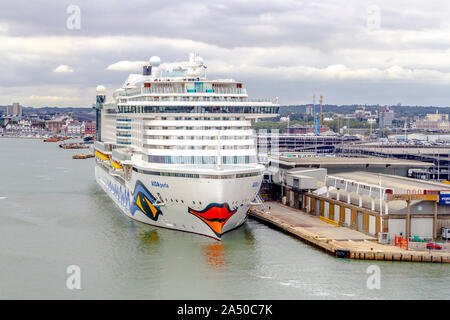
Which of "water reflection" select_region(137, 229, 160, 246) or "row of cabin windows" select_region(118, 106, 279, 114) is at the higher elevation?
"row of cabin windows" select_region(118, 106, 279, 114)

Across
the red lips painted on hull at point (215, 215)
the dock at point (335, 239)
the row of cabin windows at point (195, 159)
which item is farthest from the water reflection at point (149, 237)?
the dock at point (335, 239)

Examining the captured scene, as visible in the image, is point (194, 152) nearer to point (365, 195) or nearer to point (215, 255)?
point (215, 255)

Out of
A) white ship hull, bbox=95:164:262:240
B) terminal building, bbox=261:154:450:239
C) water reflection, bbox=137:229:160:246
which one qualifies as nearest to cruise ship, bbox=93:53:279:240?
white ship hull, bbox=95:164:262:240

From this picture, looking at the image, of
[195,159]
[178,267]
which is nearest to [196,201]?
[195,159]

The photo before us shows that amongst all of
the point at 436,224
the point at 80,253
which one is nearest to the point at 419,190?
the point at 436,224

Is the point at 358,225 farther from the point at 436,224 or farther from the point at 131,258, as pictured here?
the point at 131,258

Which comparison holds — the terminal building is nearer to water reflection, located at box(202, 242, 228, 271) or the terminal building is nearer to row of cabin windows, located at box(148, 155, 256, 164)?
row of cabin windows, located at box(148, 155, 256, 164)

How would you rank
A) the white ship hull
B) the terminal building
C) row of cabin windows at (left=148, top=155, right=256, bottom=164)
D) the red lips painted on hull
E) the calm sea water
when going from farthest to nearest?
1. the terminal building
2. row of cabin windows at (left=148, top=155, right=256, bottom=164)
3. the red lips painted on hull
4. the white ship hull
5. the calm sea water

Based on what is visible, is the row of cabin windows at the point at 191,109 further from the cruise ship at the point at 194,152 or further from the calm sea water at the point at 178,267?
the calm sea water at the point at 178,267
